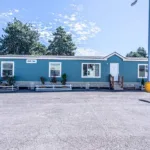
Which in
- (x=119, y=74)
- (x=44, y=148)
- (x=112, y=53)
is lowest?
(x=44, y=148)

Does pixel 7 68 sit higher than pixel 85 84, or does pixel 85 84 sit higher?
pixel 7 68

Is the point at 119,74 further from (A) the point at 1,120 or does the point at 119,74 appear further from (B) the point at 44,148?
(B) the point at 44,148

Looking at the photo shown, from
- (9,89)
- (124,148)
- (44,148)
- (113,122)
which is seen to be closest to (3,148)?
(44,148)

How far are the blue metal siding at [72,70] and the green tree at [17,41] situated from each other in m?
18.2

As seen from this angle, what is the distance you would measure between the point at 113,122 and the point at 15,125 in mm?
3092

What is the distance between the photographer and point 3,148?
195 inches

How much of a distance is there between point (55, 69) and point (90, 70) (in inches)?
132

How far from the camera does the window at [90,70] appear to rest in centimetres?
2252

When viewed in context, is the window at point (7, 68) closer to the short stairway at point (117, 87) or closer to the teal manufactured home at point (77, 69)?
the teal manufactured home at point (77, 69)

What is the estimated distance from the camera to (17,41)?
38938 millimetres

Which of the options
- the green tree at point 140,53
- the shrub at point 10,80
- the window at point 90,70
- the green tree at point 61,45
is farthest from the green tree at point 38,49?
the green tree at point 140,53

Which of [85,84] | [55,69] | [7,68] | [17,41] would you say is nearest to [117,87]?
[85,84]

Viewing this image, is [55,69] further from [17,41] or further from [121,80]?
[17,41]

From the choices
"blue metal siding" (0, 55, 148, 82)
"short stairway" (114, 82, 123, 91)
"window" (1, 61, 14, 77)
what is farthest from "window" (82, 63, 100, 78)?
"window" (1, 61, 14, 77)
